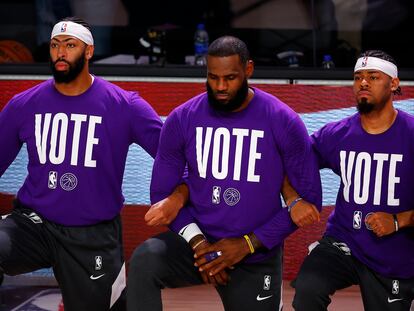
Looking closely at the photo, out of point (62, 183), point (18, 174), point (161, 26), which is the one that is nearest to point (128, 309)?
point (62, 183)

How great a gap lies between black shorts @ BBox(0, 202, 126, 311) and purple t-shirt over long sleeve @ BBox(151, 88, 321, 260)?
0.50 m

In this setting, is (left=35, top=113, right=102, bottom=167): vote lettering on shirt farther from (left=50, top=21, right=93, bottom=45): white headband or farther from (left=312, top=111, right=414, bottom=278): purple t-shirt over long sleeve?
(left=312, top=111, right=414, bottom=278): purple t-shirt over long sleeve

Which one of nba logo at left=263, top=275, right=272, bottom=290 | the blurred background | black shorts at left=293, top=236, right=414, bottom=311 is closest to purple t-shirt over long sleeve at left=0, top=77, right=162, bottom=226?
nba logo at left=263, top=275, right=272, bottom=290

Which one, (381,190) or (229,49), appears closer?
(229,49)

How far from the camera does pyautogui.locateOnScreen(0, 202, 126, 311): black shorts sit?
5.26 metres

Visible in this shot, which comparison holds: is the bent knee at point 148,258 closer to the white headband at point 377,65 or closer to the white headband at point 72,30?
the white headband at point 72,30

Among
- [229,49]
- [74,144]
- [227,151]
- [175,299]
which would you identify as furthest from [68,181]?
[175,299]

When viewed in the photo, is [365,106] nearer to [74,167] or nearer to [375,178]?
[375,178]

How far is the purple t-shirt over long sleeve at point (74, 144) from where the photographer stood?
5270 millimetres

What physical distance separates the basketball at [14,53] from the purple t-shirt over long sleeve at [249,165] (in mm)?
2770

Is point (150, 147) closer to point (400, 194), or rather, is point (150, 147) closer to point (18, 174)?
point (400, 194)

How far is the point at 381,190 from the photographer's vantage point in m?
5.06

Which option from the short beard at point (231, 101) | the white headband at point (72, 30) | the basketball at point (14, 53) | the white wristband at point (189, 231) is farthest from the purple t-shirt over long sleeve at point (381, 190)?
the basketball at point (14, 53)

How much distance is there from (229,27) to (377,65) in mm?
3170
